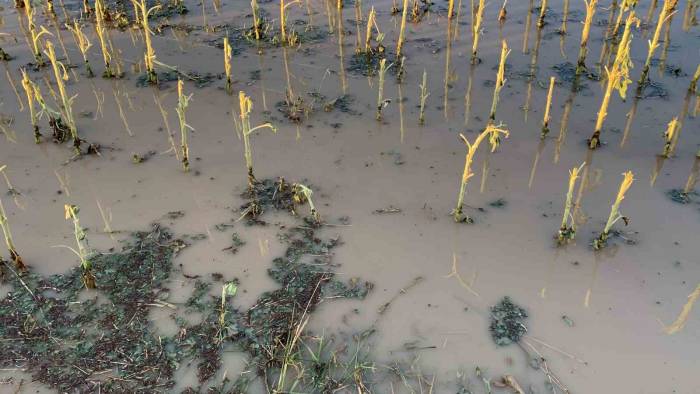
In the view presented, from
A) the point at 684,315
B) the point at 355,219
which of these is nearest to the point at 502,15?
the point at 355,219

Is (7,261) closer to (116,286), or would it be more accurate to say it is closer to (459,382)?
(116,286)

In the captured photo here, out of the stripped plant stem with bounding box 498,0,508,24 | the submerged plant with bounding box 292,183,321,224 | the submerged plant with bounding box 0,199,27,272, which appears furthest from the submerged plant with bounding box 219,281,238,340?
the stripped plant stem with bounding box 498,0,508,24

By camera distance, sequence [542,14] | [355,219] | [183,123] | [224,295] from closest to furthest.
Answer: [224,295], [355,219], [183,123], [542,14]

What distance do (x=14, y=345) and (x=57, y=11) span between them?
200 inches

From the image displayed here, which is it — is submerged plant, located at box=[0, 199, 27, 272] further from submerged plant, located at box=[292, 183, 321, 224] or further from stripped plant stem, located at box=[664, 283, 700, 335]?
stripped plant stem, located at box=[664, 283, 700, 335]

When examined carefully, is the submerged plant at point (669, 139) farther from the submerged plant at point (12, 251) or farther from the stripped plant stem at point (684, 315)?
the submerged plant at point (12, 251)

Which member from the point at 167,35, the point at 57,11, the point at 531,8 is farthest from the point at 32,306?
the point at 531,8

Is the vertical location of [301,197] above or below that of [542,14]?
below

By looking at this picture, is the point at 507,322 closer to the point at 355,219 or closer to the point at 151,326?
the point at 355,219

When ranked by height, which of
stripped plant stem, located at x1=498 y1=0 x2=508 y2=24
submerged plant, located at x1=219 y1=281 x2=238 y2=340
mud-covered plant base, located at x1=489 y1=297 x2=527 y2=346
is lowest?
mud-covered plant base, located at x1=489 y1=297 x2=527 y2=346

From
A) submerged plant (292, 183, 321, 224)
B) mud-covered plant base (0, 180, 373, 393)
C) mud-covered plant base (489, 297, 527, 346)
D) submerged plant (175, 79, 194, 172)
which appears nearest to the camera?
mud-covered plant base (0, 180, 373, 393)

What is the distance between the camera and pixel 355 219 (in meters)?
3.32

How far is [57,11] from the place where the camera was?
626 centimetres

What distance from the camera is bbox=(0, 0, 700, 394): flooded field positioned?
2506 millimetres
